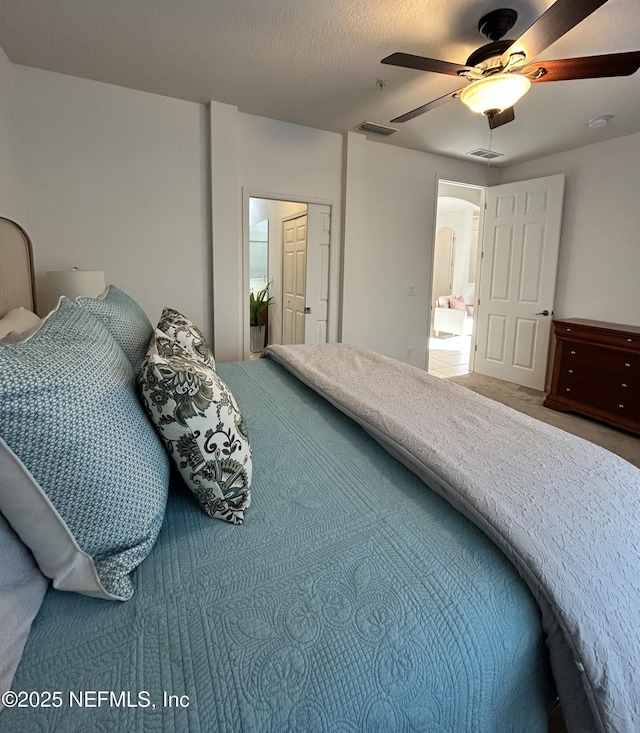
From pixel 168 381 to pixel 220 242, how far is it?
2.89 m

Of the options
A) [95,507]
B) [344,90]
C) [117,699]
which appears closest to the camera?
[117,699]

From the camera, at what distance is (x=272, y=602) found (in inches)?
29.0

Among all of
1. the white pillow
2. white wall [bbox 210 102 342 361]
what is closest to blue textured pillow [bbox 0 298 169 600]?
the white pillow

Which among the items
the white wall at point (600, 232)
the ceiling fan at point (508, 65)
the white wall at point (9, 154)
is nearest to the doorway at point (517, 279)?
the white wall at point (600, 232)

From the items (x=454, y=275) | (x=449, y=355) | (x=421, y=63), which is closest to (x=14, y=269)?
(x=421, y=63)

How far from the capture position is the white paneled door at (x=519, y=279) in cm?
446

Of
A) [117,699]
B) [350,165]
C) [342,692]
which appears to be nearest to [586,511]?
[342,692]

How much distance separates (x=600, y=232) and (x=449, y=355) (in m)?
2.77

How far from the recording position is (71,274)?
2604mm

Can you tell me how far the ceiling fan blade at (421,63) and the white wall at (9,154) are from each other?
7.83 feet

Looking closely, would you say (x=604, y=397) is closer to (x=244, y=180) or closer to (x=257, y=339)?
(x=244, y=180)

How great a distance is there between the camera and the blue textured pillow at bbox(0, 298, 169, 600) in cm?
64

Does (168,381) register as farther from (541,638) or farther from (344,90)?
(344,90)

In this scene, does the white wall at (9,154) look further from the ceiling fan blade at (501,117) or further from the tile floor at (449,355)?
the tile floor at (449,355)
